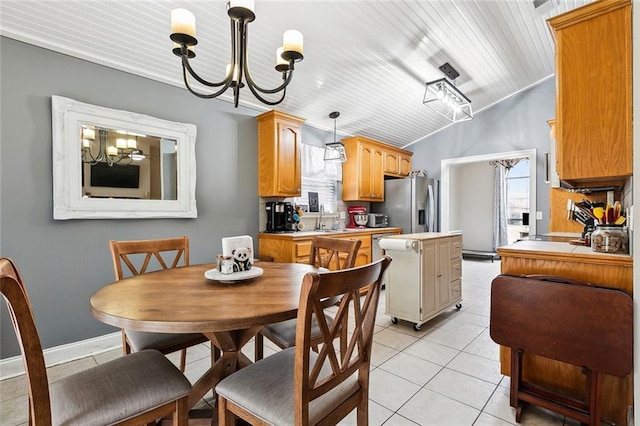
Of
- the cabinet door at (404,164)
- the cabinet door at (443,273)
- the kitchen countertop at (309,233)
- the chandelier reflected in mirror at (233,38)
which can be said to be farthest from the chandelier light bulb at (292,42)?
the cabinet door at (404,164)

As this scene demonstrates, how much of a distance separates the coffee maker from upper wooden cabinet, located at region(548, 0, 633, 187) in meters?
2.75

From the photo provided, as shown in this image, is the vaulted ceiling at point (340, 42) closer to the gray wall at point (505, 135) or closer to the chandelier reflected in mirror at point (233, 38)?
the gray wall at point (505, 135)

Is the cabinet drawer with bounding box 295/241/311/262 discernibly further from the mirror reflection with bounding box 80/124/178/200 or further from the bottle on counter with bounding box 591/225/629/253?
the bottle on counter with bounding box 591/225/629/253

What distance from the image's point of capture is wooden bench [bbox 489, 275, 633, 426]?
1.46m

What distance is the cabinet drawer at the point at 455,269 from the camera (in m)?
3.44

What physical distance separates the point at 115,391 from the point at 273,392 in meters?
0.59

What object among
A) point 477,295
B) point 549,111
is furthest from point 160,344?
point 549,111

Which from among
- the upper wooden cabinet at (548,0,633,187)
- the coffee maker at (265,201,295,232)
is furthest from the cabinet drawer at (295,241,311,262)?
the upper wooden cabinet at (548,0,633,187)

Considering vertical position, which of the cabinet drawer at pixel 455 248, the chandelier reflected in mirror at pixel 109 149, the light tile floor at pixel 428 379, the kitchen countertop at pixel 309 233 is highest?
the chandelier reflected in mirror at pixel 109 149

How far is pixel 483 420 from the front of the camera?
1730mm

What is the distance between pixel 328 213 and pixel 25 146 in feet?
11.2

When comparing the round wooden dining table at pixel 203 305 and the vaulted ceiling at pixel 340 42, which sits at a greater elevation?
the vaulted ceiling at pixel 340 42

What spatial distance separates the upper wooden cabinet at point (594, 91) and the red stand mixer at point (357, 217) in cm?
310

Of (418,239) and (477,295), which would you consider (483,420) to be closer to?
(418,239)
